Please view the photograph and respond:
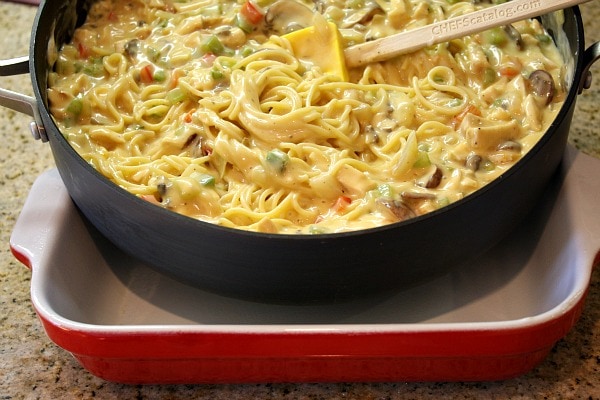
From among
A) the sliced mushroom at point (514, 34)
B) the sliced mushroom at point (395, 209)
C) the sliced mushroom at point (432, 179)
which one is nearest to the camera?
the sliced mushroom at point (395, 209)

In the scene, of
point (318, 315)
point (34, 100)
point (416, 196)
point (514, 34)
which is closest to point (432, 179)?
point (416, 196)

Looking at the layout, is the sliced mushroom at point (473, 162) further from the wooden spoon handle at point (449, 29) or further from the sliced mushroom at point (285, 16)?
the sliced mushroom at point (285, 16)

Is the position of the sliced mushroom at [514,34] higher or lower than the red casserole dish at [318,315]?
higher

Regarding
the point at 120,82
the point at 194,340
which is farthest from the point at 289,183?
the point at 120,82

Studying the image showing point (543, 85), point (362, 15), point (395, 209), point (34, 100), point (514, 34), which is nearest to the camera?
point (395, 209)

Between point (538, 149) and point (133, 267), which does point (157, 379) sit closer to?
point (133, 267)

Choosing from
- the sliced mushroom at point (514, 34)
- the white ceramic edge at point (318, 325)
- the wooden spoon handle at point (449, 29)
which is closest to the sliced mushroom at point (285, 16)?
the wooden spoon handle at point (449, 29)

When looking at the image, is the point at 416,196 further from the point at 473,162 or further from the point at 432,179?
the point at 473,162

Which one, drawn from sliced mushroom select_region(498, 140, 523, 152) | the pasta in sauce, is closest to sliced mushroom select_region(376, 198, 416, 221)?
the pasta in sauce
